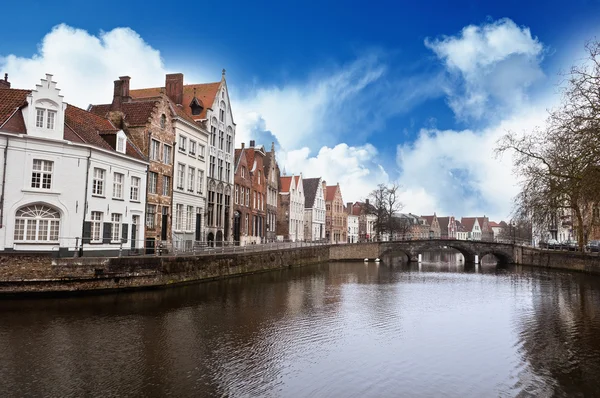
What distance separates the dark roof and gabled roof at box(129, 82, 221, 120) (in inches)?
1292

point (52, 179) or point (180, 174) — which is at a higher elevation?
point (180, 174)

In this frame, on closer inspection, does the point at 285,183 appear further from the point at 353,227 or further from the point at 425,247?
the point at 353,227

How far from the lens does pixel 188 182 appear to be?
3198 cm

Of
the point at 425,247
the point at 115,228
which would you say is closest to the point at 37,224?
the point at 115,228

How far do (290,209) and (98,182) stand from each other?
3711 centimetres

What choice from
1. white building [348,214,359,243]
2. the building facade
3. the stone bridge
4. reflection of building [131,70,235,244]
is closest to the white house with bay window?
reflection of building [131,70,235,244]

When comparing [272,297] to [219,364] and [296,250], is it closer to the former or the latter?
[219,364]

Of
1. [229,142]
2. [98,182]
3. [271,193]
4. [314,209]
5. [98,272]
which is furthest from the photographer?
[314,209]

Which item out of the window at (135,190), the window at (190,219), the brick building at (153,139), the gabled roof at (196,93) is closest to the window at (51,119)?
the window at (135,190)

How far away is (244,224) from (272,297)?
2206 centimetres

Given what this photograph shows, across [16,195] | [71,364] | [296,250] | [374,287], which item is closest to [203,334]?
[71,364]

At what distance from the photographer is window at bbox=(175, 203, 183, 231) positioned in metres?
30.6

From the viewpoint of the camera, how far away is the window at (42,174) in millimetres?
20297

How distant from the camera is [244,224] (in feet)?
140
